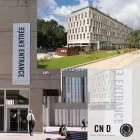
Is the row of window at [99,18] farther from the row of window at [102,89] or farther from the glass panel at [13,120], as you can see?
the glass panel at [13,120]

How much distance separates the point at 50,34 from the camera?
2088cm

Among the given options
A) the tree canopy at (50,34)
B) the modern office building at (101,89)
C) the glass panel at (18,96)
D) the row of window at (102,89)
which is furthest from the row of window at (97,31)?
the glass panel at (18,96)

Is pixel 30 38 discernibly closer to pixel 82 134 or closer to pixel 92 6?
pixel 92 6

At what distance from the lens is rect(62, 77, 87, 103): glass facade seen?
20.7m

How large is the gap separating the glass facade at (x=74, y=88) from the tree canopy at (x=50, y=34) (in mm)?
2024

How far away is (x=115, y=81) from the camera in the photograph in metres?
18.8

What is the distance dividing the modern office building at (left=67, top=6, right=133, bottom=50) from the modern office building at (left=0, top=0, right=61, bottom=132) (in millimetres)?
2286

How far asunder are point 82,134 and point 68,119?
225 inches

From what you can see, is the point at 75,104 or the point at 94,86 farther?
the point at 75,104

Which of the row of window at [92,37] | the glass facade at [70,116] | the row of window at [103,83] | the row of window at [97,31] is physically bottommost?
the glass facade at [70,116]

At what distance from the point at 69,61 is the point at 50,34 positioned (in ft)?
6.31

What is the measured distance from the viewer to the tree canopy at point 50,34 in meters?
19.8

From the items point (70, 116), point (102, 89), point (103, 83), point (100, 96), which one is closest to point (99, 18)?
point (103, 83)

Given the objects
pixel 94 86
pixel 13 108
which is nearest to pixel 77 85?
pixel 94 86
